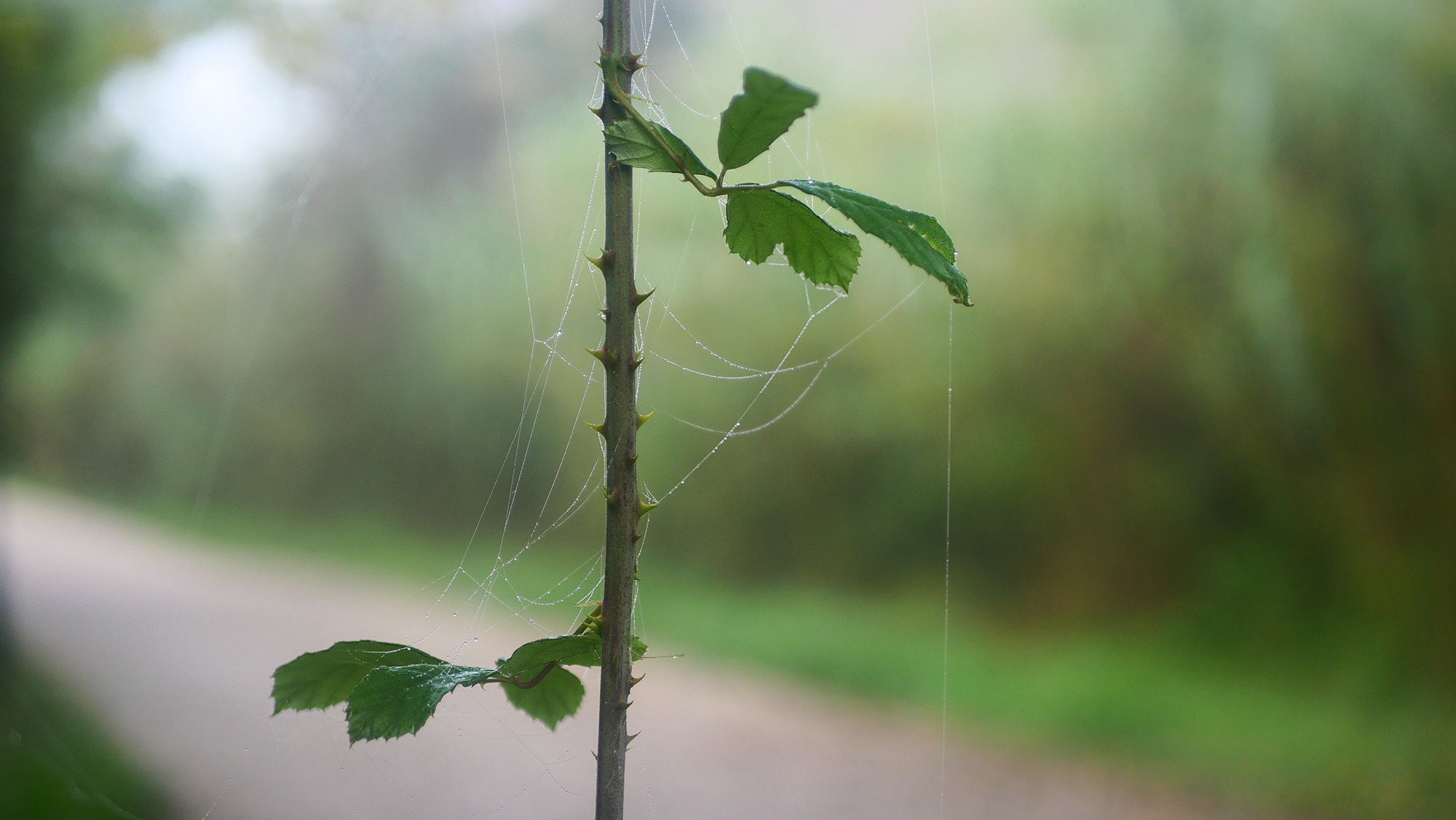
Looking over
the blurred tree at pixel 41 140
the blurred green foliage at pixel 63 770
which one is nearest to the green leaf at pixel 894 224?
the blurred green foliage at pixel 63 770

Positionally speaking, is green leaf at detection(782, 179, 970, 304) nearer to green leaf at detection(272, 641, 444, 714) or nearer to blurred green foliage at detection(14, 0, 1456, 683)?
green leaf at detection(272, 641, 444, 714)

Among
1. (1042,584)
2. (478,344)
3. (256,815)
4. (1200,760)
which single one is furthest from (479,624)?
(1200,760)

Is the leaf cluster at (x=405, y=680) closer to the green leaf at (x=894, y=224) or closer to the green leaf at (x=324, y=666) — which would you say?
the green leaf at (x=324, y=666)

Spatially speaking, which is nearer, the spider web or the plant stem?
the plant stem

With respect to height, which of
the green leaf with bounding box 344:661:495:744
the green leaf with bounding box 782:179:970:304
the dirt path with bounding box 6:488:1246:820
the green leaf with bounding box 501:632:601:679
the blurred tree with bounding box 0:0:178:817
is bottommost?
the dirt path with bounding box 6:488:1246:820

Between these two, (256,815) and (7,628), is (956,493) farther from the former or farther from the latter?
(7,628)

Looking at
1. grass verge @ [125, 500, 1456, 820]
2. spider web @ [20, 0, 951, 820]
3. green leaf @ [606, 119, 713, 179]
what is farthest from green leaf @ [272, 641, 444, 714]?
grass verge @ [125, 500, 1456, 820]
